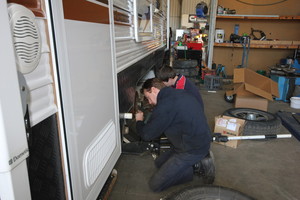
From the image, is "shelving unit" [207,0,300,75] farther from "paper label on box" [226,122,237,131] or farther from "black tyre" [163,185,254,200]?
"black tyre" [163,185,254,200]

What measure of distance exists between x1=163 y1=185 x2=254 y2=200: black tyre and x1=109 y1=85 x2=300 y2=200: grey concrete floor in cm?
43

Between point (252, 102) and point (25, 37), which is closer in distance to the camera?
point (25, 37)

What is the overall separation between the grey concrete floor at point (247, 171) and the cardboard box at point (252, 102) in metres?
0.83

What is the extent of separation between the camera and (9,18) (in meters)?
0.57

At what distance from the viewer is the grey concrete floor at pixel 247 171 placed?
198cm

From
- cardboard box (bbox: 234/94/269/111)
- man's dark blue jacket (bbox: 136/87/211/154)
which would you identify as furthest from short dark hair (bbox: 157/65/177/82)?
cardboard box (bbox: 234/94/269/111)

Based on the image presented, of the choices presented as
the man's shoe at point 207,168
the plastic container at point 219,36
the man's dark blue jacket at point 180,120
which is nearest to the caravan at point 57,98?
the man's dark blue jacket at point 180,120

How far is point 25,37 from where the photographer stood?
63 centimetres

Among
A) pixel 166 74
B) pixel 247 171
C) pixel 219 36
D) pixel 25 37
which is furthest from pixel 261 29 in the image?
pixel 25 37

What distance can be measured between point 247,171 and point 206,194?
92 cm

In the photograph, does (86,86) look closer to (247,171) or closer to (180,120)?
(180,120)

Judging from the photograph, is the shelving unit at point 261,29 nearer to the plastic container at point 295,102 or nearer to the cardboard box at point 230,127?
the plastic container at point 295,102

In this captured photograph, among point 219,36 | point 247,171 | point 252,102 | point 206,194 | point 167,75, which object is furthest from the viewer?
point 219,36

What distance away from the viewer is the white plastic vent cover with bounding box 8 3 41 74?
0.59 m
